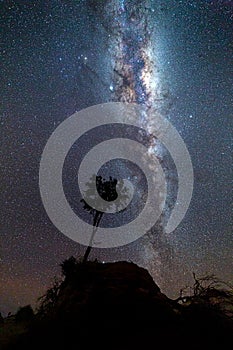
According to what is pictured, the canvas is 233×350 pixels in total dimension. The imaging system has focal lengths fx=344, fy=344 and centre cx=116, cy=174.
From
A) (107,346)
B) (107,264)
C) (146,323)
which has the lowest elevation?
(107,346)

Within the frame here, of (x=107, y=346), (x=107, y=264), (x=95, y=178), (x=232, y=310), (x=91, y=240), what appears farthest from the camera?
(x=95, y=178)

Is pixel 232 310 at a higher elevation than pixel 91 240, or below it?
below

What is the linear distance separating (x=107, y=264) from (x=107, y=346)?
2.64m

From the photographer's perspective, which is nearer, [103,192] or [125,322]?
[125,322]

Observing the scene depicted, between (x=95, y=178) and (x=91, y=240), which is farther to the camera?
(x=95, y=178)

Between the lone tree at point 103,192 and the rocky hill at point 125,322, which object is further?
the lone tree at point 103,192

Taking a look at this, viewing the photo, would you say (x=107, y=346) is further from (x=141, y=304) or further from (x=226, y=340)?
(x=226, y=340)

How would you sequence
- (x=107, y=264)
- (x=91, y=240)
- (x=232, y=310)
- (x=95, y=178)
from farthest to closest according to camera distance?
(x=95, y=178) < (x=91, y=240) < (x=107, y=264) < (x=232, y=310)

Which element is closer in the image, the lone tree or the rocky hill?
the rocky hill

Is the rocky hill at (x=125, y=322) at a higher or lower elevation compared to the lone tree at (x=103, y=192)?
lower

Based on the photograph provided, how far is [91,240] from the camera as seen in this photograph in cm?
2556

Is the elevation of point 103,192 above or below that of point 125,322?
above

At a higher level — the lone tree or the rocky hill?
the lone tree

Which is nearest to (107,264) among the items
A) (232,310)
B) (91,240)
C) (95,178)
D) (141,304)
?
(141,304)
